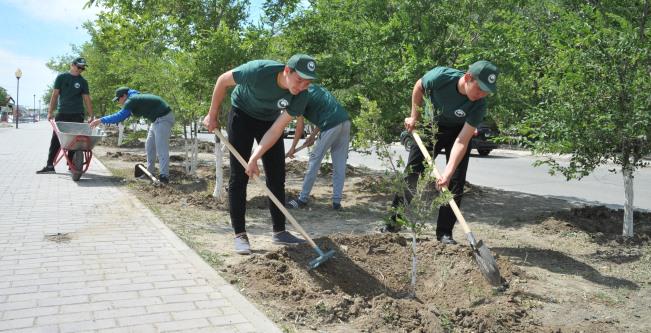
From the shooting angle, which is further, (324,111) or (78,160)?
(78,160)

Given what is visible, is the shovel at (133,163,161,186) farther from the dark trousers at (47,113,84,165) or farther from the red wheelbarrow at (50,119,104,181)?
the dark trousers at (47,113,84,165)

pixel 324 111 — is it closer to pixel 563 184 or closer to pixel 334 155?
pixel 334 155

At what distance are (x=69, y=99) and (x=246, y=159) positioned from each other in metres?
6.20

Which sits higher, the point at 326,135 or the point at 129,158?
the point at 326,135

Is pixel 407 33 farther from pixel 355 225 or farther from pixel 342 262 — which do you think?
pixel 342 262

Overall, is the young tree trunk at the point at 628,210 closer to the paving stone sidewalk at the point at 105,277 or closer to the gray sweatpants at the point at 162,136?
the paving stone sidewalk at the point at 105,277

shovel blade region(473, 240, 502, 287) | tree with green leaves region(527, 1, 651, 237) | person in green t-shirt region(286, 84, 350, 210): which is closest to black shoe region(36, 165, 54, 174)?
person in green t-shirt region(286, 84, 350, 210)

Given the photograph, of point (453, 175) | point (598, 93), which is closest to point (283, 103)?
point (453, 175)

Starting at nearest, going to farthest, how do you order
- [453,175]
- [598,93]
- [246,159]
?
1. [246,159]
2. [453,175]
3. [598,93]

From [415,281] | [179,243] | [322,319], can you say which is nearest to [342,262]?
[415,281]

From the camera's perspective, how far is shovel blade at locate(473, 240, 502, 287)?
379 cm

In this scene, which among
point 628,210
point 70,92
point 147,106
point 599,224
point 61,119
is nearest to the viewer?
point 628,210

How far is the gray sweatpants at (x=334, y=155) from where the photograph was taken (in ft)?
22.5

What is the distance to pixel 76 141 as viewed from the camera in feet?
28.3
